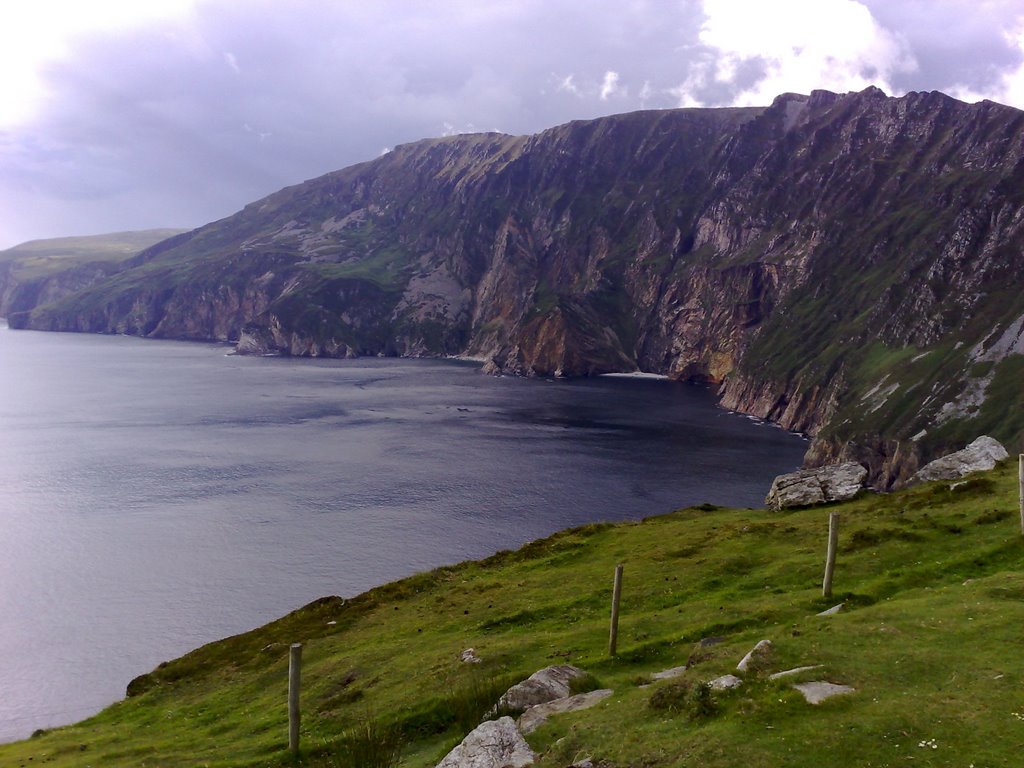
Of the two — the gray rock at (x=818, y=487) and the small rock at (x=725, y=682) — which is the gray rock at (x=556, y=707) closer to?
the small rock at (x=725, y=682)

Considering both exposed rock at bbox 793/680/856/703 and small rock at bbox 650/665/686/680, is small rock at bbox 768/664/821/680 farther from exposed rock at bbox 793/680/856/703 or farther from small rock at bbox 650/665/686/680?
small rock at bbox 650/665/686/680

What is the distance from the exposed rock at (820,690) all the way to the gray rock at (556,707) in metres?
7.59

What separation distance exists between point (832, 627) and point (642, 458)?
140708mm

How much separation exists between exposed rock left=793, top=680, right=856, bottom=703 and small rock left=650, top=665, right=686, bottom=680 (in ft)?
20.5

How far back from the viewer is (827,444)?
165375 millimetres

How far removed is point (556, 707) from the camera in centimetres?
2688

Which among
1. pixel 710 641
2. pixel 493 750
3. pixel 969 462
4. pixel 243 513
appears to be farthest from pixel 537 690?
pixel 243 513

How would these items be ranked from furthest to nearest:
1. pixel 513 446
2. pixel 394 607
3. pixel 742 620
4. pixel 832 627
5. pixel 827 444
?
pixel 513 446 < pixel 827 444 < pixel 394 607 < pixel 742 620 < pixel 832 627

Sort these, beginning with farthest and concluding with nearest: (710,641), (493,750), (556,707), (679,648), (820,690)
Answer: (679,648), (710,641), (556,707), (493,750), (820,690)

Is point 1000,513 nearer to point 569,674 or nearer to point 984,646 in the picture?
point 984,646

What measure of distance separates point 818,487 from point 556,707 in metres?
43.2

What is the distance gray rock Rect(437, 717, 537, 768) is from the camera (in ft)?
77.1

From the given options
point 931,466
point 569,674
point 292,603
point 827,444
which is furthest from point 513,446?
point 569,674

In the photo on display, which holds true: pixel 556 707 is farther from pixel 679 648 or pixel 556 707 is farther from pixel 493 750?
pixel 679 648
